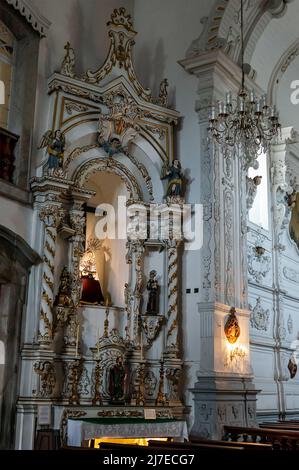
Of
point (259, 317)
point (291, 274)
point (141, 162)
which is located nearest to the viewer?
point (141, 162)

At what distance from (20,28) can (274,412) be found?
28.2ft

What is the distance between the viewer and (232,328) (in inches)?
402

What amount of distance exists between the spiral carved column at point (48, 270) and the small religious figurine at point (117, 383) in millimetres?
1274

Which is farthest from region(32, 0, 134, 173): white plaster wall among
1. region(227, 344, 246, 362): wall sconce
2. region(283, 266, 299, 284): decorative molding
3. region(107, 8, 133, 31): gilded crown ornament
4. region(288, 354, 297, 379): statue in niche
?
region(288, 354, 297, 379): statue in niche

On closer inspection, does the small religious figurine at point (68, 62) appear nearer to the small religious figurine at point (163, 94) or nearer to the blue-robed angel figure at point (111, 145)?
the blue-robed angel figure at point (111, 145)

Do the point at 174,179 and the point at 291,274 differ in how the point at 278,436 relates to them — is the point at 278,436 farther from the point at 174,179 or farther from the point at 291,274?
the point at 291,274

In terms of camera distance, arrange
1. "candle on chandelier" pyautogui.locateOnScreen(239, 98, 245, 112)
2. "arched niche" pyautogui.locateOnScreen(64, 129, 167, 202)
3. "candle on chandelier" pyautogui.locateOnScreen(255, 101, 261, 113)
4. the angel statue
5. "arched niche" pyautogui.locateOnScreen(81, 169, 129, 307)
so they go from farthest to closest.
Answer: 1. "arched niche" pyautogui.locateOnScreen(81, 169, 129, 307)
2. "arched niche" pyautogui.locateOnScreen(64, 129, 167, 202)
3. the angel statue
4. "candle on chandelier" pyautogui.locateOnScreen(239, 98, 245, 112)
5. "candle on chandelier" pyautogui.locateOnScreen(255, 101, 261, 113)

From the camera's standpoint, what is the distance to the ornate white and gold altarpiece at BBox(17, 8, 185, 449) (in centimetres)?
852

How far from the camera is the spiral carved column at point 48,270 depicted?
8461 millimetres

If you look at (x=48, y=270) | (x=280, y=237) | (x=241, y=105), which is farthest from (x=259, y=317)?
(x=241, y=105)

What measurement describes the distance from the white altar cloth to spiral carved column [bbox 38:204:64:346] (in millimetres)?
1265

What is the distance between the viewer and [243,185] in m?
11.4

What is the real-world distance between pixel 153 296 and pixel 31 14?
16.5 ft

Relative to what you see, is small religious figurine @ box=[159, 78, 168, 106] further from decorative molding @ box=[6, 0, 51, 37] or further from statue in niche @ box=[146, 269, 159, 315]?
statue in niche @ box=[146, 269, 159, 315]
